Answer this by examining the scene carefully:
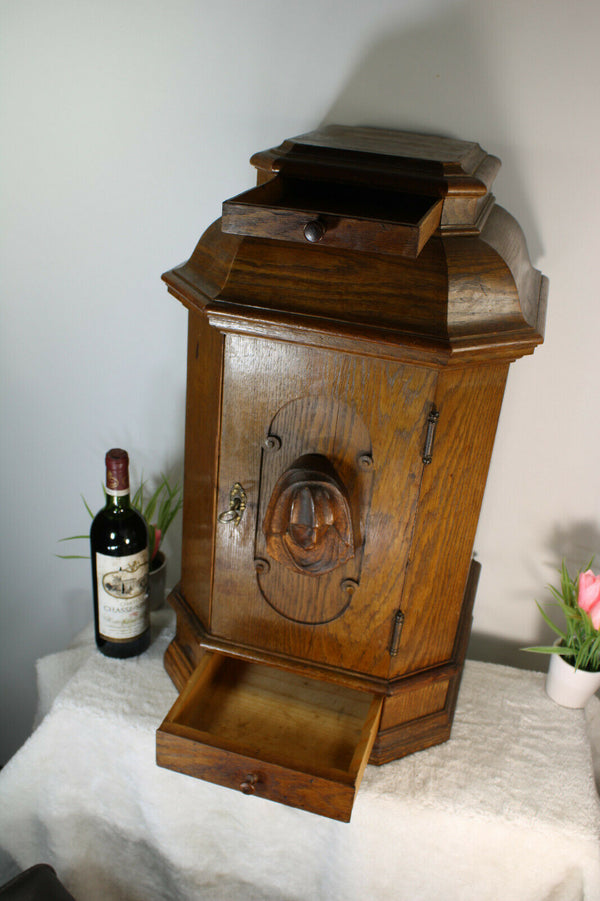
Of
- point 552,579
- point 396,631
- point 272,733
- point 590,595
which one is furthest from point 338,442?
point 552,579

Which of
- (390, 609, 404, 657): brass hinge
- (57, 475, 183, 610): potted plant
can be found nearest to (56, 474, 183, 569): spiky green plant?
(57, 475, 183, 610): potted plant

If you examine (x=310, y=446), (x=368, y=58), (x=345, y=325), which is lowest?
(x=310, y=446)

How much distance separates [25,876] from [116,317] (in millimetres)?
809

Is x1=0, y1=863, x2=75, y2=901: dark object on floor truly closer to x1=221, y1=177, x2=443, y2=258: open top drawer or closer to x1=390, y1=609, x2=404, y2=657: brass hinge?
x1=390, y1=609, x2=404, y2=657: brass hinge

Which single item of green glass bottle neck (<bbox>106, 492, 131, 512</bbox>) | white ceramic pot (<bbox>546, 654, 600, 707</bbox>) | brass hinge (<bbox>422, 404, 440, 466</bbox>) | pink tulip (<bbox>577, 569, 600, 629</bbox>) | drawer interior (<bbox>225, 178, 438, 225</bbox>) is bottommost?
white ceramic pot (<bbox>546, 654, 600, 707</bbox>)

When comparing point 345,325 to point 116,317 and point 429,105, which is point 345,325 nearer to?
point 429,105

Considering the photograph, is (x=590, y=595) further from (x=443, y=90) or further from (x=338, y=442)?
(x=443, y=90)

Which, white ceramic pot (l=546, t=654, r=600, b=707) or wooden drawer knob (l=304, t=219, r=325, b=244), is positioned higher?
wooden drawer knob (l=304, t=219, r=325, b=244)

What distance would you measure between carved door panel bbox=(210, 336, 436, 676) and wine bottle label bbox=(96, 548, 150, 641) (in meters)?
0.14

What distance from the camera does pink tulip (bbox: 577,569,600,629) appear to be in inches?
42.5

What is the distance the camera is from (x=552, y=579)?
126cm

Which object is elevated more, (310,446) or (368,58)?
(368,58)

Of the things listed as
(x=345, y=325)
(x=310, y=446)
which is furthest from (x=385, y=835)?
(x=345, y=325)

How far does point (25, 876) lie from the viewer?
92cm
